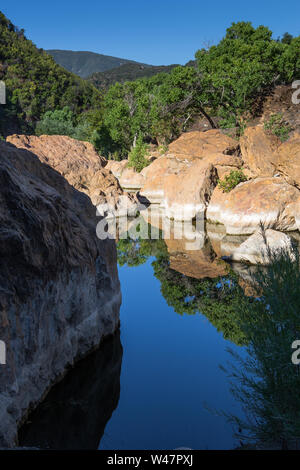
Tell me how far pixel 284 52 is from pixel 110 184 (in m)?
25.9

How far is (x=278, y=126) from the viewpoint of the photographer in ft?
112

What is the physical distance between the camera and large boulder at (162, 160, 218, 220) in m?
22.3

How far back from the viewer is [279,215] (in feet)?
61.3

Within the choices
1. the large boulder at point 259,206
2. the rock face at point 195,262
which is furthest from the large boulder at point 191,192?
the rock face at point 195,262

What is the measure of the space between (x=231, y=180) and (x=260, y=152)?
230 centimetres

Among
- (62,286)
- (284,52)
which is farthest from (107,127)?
(62,286)

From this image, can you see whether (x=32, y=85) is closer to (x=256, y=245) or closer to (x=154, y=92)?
(x=154, y=92)

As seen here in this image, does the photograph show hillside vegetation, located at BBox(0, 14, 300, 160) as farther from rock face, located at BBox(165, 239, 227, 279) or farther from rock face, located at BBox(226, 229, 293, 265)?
rock face, located at BBox(226, 229, 293, 265)

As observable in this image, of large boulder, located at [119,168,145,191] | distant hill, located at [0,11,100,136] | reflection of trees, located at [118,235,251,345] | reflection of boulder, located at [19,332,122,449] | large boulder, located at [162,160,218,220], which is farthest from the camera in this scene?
distant hill, located at [0,11,100,136]

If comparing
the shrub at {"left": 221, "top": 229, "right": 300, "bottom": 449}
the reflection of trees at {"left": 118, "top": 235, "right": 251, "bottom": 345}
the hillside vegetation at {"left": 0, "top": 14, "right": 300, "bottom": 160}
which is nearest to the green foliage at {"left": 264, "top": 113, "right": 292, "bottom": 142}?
the hillside vegetation at {"left": 0, "top": 14, "right": 300, "bottom": 160}

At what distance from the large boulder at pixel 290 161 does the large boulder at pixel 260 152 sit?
57 centimetres

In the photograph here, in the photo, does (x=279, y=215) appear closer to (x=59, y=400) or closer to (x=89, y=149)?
(x=89, y=149)

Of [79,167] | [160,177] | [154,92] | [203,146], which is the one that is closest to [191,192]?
[79,167]

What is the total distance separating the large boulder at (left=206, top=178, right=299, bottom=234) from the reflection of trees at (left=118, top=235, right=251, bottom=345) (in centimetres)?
452
